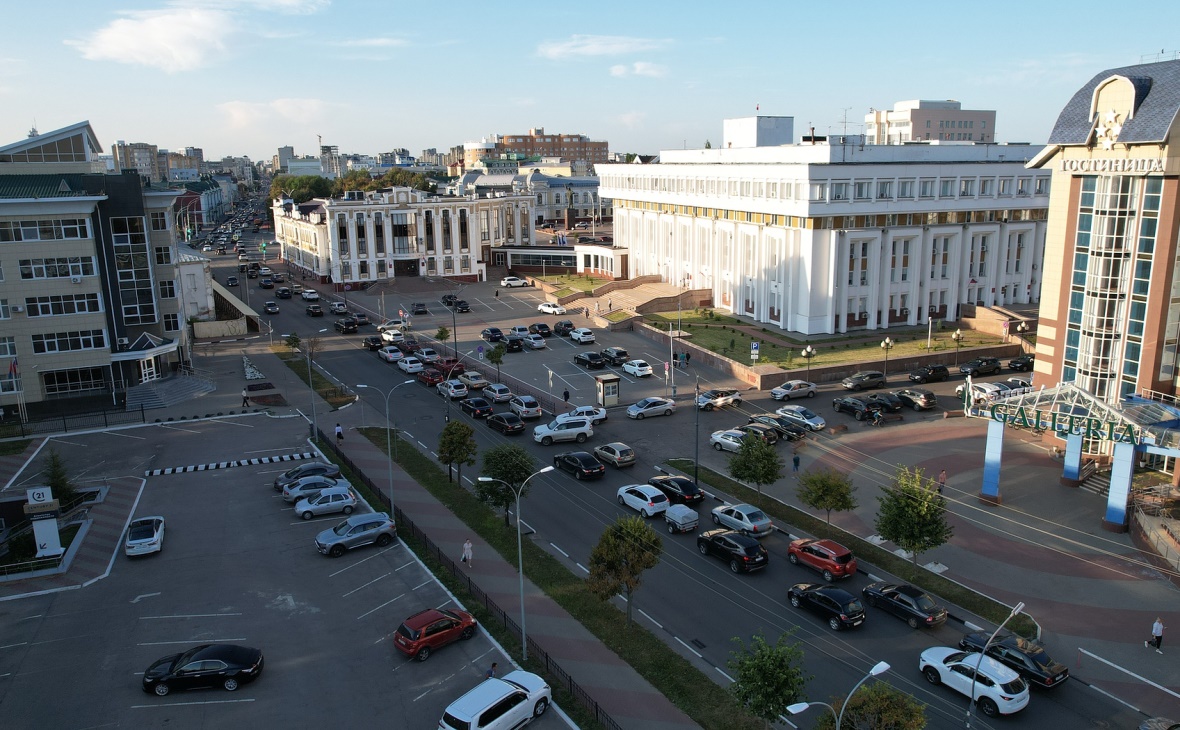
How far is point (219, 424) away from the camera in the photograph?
53688 millimetres

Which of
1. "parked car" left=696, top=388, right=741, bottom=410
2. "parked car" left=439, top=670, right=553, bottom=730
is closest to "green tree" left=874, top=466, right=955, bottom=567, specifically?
"parked car" left=439, top=670, right=553, bottom=730

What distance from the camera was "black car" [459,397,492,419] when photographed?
2106 inches

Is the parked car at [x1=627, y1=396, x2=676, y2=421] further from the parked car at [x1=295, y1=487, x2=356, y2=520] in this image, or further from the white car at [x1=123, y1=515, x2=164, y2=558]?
the white car at [x1=123, y1=515, x2=164, y2=558]

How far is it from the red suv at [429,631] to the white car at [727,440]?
22.2 metres

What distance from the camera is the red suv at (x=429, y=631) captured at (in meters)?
26.7

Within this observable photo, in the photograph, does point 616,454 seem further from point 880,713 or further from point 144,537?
point 880,713

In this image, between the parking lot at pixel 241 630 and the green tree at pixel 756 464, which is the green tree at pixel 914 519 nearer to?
the green tree at pixel 756 464

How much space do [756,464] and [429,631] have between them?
1790 cm

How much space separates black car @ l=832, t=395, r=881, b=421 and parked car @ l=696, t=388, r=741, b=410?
6559 millimetres

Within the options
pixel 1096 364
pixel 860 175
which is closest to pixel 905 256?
pixel 860 175

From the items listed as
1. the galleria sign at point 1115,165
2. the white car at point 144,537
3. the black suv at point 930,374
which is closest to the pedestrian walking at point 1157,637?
the galleria sign at point 1115,165

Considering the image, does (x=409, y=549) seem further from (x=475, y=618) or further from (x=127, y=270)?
(x=127, y=270)

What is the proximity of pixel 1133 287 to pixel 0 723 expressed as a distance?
50.9 metres

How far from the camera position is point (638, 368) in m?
62.7
